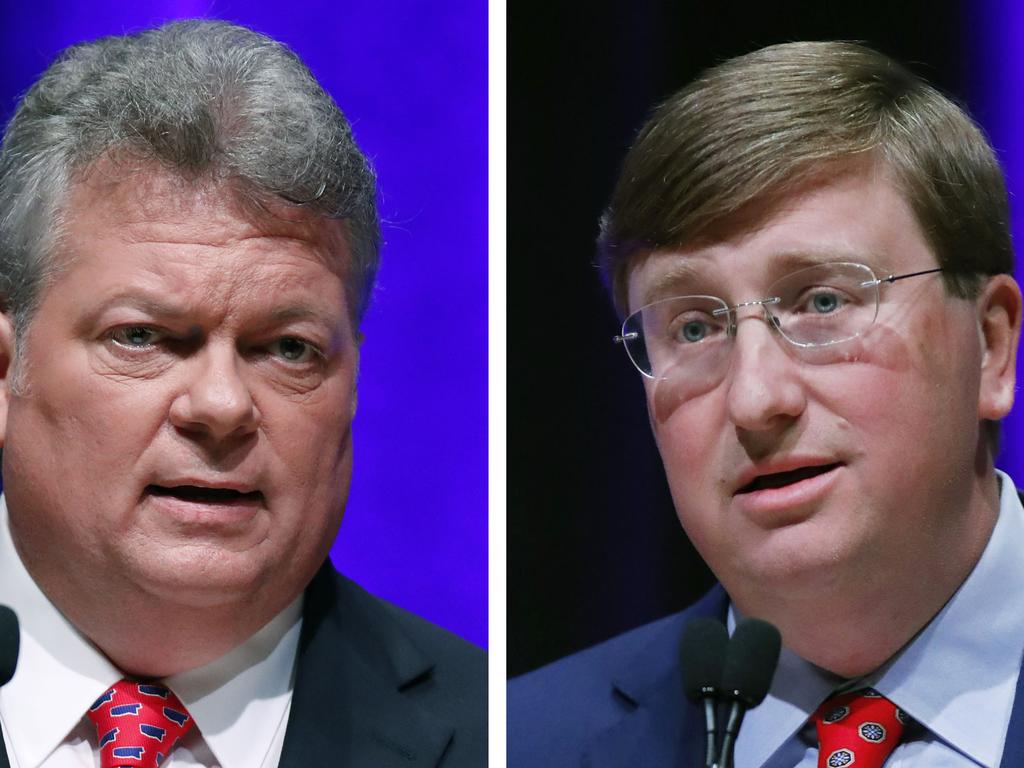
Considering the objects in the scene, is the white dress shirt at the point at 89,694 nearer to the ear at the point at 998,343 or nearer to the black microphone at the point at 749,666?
the black microphone at the point at 749,666

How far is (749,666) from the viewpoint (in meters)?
2.27

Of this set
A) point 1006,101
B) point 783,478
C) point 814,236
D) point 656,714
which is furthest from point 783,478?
point 1006,101

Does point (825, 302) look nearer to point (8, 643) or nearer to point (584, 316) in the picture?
point (584, 316)

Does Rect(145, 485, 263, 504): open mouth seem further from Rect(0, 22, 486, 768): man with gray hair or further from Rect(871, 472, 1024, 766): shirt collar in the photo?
Rect(871, 472, 1024, 766): shirt collar

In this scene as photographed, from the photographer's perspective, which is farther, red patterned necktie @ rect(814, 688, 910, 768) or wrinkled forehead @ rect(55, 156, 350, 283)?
wrinkled forehead @ rect(55, 156, 350, 283)

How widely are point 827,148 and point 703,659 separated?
93 centimetres

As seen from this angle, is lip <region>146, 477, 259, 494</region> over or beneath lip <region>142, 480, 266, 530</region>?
over

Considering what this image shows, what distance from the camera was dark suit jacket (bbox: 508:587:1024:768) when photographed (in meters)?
2.82

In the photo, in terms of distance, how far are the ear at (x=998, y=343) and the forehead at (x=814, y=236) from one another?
13 cm

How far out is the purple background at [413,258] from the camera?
303 cm

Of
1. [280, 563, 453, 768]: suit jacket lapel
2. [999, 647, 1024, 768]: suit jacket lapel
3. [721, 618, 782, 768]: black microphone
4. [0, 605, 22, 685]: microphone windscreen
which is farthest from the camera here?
[280, 563, 453, 768]: suit jacket lapel

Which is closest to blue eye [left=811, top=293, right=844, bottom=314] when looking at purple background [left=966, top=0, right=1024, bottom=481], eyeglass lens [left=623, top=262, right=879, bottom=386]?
eyeglass lens [left=623, top=262, right=879, bottom=386]

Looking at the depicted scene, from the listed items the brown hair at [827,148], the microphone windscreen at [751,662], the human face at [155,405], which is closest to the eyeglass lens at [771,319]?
the brown hair at [827,148]

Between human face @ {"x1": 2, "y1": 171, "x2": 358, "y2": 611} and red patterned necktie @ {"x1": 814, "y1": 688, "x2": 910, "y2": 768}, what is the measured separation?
101cm
